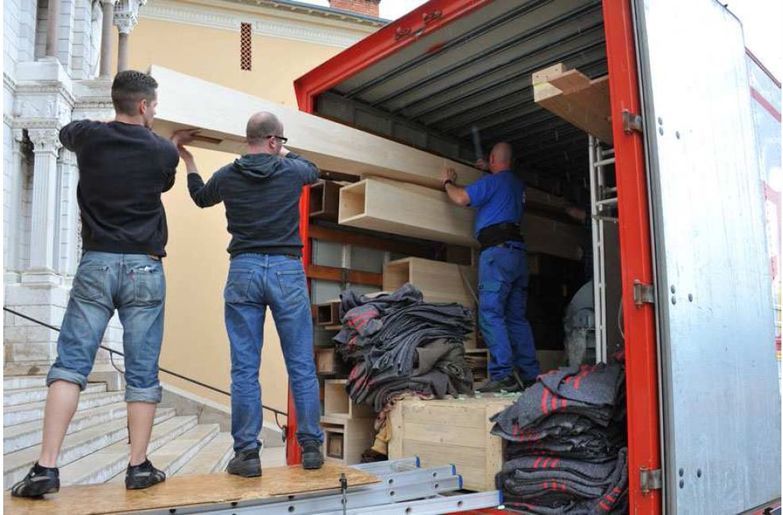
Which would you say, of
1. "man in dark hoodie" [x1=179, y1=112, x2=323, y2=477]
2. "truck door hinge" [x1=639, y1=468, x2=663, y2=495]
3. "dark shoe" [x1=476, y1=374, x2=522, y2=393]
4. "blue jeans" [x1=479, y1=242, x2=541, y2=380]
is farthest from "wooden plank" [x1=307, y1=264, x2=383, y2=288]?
"truck door hinge" [x1=639, y1=468, x2=663, y2=495]

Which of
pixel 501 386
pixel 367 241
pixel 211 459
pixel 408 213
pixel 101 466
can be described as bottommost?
pixel 211 459

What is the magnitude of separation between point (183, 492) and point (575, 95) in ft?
8.05

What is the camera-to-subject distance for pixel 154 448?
25.6ft

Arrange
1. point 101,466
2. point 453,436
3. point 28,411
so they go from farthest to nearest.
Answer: point 28,411 < point 101,466 < point 453,436

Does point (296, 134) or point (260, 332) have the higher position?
point (296, 134)

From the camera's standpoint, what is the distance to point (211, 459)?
25.8ft

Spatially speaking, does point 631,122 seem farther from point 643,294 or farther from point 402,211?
point 402,211

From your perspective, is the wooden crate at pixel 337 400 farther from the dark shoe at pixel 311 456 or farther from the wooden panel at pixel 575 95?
the wooden panel at pixel 575 95

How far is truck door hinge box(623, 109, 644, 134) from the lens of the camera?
2855mm

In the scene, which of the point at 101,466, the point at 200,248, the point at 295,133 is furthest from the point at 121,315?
the point at 200,248

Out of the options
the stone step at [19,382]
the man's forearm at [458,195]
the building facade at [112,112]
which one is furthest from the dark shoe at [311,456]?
the building facade at [112,112]

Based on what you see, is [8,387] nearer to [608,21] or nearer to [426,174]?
[426,174]

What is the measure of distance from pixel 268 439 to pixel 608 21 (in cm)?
1010

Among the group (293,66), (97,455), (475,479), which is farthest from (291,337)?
(293,66)
